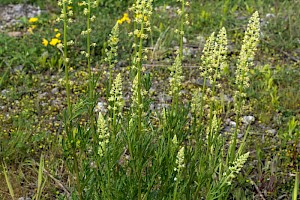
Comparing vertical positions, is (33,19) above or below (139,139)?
below

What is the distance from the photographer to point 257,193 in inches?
161

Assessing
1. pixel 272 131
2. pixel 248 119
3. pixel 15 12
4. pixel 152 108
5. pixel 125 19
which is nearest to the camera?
pixel 272 131

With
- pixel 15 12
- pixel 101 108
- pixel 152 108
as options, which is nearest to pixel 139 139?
pixel 101 108

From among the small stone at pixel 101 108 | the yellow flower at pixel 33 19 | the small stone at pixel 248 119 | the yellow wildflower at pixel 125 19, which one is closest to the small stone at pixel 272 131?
the small stone at pixel 248 119

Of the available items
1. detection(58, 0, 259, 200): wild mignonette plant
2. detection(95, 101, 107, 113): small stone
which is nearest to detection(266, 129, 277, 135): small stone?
detection(95, 101, 107, 113): small stone

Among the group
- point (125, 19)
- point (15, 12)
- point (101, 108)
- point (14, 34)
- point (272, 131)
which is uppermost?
point (125, 19)

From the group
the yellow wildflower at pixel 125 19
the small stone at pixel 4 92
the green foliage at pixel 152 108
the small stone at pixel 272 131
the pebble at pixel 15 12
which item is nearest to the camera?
the green foliage at pixel 152 108

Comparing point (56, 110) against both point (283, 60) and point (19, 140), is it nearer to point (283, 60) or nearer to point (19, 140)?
point (19, 140)

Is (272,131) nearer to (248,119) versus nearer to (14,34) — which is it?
(248,119)

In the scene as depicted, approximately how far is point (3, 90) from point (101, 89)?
3.18 feet

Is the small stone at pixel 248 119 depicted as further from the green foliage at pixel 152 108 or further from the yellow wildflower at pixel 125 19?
the yellow wildflower at pixel 125 19

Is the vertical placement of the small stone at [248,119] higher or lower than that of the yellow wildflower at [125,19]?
lower

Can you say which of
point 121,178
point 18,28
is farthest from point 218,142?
point 18,28

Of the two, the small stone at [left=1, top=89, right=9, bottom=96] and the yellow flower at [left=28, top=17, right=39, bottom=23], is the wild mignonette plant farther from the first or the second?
the yellow flower at [left=28, top=17, right=39, bottom=23]
